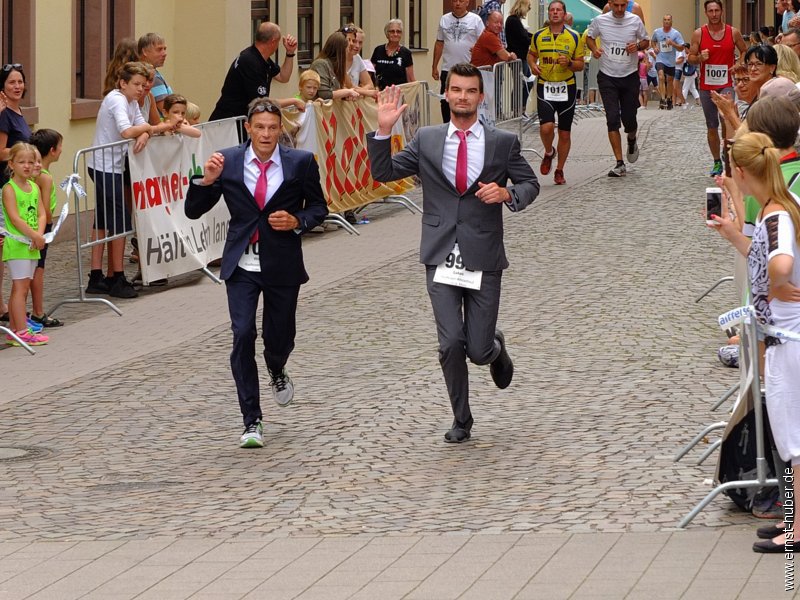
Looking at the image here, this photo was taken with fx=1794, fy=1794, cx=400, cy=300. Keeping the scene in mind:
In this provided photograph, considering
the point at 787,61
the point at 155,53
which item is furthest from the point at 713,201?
the point at 155,53

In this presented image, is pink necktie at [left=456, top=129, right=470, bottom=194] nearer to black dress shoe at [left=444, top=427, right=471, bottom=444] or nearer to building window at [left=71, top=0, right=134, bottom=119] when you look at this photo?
black dress shoe at [left=444, top=427, right=471, bottom=444]

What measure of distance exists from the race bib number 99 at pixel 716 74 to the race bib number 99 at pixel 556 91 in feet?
5.55

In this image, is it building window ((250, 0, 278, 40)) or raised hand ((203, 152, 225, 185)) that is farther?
building window ((250, 0, 278, 40))

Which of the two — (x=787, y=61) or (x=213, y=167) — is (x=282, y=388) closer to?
(x=213, y=167)

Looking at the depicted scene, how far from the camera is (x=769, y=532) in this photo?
6.99m

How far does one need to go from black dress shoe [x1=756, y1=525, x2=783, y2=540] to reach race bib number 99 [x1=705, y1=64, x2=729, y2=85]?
14.7 meters

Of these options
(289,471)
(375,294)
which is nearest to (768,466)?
(289,471)

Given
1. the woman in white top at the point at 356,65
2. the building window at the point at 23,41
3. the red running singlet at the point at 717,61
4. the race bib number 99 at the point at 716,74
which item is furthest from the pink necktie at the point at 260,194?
the race bib number 99 at the point at 716,74

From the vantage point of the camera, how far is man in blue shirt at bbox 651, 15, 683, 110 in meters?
40.1

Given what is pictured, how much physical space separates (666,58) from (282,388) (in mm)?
32191

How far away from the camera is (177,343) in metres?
12.5

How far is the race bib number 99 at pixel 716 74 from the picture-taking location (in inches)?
834

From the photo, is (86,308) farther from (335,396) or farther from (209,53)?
(209,53)

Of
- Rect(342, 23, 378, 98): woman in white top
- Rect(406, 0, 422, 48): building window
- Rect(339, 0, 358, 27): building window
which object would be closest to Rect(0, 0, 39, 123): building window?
Rect(342, 23, 378, 98): woman in white top
